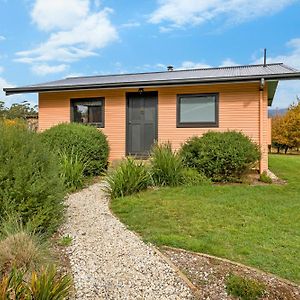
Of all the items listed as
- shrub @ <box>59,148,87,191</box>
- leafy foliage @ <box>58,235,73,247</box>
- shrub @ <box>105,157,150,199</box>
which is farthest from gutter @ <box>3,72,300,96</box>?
leafy foliage @ <box>58,235,73,247</box>

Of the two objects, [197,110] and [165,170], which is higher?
[197,110]

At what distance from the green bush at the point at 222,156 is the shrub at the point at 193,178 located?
263 mm

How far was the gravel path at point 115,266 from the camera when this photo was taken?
3059 mm

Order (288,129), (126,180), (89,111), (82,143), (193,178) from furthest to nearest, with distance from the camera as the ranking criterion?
(288,129)
(89,111)
(82,143)
(193,178)
(126,180)

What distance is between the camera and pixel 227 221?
5.34 metres

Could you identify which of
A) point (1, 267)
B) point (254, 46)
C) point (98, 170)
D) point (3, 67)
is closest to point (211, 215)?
point (1, 267)

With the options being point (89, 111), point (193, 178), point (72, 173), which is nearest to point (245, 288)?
point (193, 178)

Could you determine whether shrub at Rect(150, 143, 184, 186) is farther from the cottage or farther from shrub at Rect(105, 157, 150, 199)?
the cottage

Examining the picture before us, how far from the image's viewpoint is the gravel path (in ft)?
10.0

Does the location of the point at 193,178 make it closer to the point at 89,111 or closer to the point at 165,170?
the point at 165,170

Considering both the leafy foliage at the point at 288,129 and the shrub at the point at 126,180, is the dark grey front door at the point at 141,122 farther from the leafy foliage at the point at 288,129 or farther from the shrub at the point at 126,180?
the leafy foliage at the point at 288,129

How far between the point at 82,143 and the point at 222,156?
385 cm

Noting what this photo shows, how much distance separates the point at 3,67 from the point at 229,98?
12.2 m

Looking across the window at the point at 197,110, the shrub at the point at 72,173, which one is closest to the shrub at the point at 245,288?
the shrub at the point at 72,173
